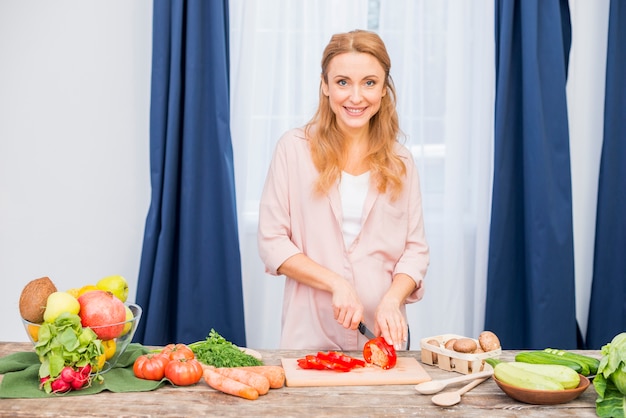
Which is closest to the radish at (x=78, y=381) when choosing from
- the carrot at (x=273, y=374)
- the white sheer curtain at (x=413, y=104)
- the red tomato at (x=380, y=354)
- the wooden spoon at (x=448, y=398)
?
the carrot at (x=273, y=374)

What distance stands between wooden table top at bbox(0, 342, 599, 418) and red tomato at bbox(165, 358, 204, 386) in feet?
0.06

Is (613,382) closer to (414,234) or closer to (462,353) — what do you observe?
(462,353)

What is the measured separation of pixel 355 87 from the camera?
2469 mm

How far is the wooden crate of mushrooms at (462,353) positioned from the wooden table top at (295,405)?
129 millimetres

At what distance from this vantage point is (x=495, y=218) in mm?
3902

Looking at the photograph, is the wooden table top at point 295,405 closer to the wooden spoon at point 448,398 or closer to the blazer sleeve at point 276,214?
the wooden spoon at point 448,398

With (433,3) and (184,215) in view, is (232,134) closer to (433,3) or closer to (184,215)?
(184,215)

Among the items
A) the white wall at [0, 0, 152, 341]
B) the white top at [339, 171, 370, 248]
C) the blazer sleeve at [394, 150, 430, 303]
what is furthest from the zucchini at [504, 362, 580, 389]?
the white wall at [0, 0, 152, 341]

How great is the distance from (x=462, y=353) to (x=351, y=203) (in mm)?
713

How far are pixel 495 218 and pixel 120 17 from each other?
2204 mm

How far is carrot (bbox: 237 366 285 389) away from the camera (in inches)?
76.7

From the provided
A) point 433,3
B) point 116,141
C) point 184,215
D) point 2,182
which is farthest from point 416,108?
point 2,182

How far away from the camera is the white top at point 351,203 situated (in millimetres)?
2594

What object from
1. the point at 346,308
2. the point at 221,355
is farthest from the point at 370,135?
the point at 221,355
